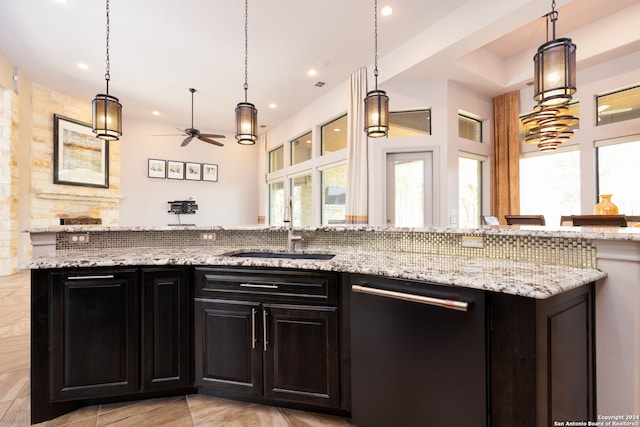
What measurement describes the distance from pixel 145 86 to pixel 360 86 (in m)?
3.93

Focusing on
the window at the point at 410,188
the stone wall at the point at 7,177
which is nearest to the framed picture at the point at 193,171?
the stone wall at the point at 7,177

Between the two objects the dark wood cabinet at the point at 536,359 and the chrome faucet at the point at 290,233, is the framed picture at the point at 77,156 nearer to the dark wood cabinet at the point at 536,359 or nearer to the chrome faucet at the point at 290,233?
the chrome faucet at the point at 290,233

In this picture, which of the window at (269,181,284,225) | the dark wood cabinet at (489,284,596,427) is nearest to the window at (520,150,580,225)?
the dark wood cabinet at (489,284,596,427)

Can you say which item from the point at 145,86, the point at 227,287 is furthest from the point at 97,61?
the point at 227,287

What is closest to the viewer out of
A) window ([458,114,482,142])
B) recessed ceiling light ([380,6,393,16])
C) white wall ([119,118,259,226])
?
recessed ceiling light ([380,6,393,16])

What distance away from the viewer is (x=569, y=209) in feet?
16.4

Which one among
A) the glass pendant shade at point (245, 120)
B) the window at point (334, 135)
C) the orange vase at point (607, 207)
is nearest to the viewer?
the glass pendant shade at point (245, 120)

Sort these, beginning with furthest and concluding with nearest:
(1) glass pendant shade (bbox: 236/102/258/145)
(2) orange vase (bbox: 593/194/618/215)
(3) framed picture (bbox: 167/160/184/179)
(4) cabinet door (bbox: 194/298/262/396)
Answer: (3) framed picture (bbox: 167/160/184/179), (2) orange vase (bbox: 593/194/618/215), (1) glass pendant shade (bbox: 236/102/258/145), (4) cabinet door (bbox: 194/298/262/396)

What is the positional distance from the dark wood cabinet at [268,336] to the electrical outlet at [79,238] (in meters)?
1.04

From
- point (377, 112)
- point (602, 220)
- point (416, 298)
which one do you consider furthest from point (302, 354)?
point (602, 220)

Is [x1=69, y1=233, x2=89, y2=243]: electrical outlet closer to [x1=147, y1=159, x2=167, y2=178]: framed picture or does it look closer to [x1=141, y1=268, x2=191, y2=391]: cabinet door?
[x1=141, y1=268, x2=191, y2=391]: cabinet door

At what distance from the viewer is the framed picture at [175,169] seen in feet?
25.5

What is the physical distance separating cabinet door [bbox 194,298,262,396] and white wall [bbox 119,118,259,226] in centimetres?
567

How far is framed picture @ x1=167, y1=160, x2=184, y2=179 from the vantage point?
7.78m
